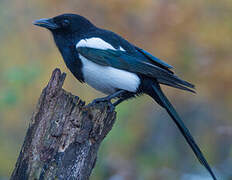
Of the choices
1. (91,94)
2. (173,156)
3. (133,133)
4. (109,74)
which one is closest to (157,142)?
(173,156)

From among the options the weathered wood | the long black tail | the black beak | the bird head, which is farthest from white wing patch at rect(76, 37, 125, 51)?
the weathered wood

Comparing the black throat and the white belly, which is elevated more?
the black throat

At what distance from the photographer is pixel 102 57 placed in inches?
172

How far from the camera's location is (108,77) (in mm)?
4270

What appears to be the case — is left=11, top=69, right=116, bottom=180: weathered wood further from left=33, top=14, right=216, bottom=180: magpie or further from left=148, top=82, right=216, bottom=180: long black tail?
left=148, top=82, right=216, bottom=180: long black tail

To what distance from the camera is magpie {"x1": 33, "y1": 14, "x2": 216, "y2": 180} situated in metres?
4.27

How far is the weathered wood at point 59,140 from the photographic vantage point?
301 centimetres

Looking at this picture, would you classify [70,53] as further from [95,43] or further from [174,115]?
[174,115]

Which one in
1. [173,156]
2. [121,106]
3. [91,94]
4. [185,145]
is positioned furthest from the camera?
[185,145]

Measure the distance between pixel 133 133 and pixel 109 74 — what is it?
2.69 metres

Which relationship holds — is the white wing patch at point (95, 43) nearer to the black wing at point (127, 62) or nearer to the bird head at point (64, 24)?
the black wing at point (127, 62)

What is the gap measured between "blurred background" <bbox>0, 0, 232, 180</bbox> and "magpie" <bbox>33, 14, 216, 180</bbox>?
1141 mm

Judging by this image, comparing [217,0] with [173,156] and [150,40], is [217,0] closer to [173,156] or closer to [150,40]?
[150,40]

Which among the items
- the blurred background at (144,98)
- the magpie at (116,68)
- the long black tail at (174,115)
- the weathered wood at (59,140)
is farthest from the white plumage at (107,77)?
the blurred background at (144,98)
